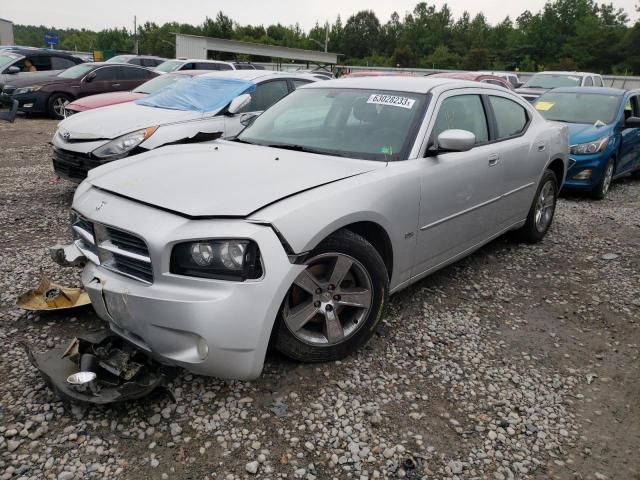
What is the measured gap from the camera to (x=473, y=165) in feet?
12.3

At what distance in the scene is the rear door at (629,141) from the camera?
7.82m

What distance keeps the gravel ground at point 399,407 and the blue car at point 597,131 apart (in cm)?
362

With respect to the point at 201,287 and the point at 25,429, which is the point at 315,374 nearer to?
the point at 201,287

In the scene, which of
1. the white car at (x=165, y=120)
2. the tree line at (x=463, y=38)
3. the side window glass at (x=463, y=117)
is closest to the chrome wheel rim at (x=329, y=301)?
the side window glass at (x=463, y=117)

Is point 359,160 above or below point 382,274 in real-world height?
above

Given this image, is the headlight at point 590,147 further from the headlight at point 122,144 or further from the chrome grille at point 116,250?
the chrome grille at point 116,250

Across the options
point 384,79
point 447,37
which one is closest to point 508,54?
point 447,37

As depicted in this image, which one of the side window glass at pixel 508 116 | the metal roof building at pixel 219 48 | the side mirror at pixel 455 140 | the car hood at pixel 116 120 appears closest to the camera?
the side mirror at pixel 455 140

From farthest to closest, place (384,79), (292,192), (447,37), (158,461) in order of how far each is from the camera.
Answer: (447,37)
(384,79)
(292,192)
(158,461)

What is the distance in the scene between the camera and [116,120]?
227 inches

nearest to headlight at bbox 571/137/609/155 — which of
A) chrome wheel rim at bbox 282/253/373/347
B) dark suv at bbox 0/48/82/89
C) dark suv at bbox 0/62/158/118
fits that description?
chrome wheel rim at bbox 282/253/373/347

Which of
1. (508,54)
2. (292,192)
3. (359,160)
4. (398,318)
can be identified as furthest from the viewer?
(508,54)

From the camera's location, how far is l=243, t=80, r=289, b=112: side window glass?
259 inches

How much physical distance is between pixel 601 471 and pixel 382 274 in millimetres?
1413
